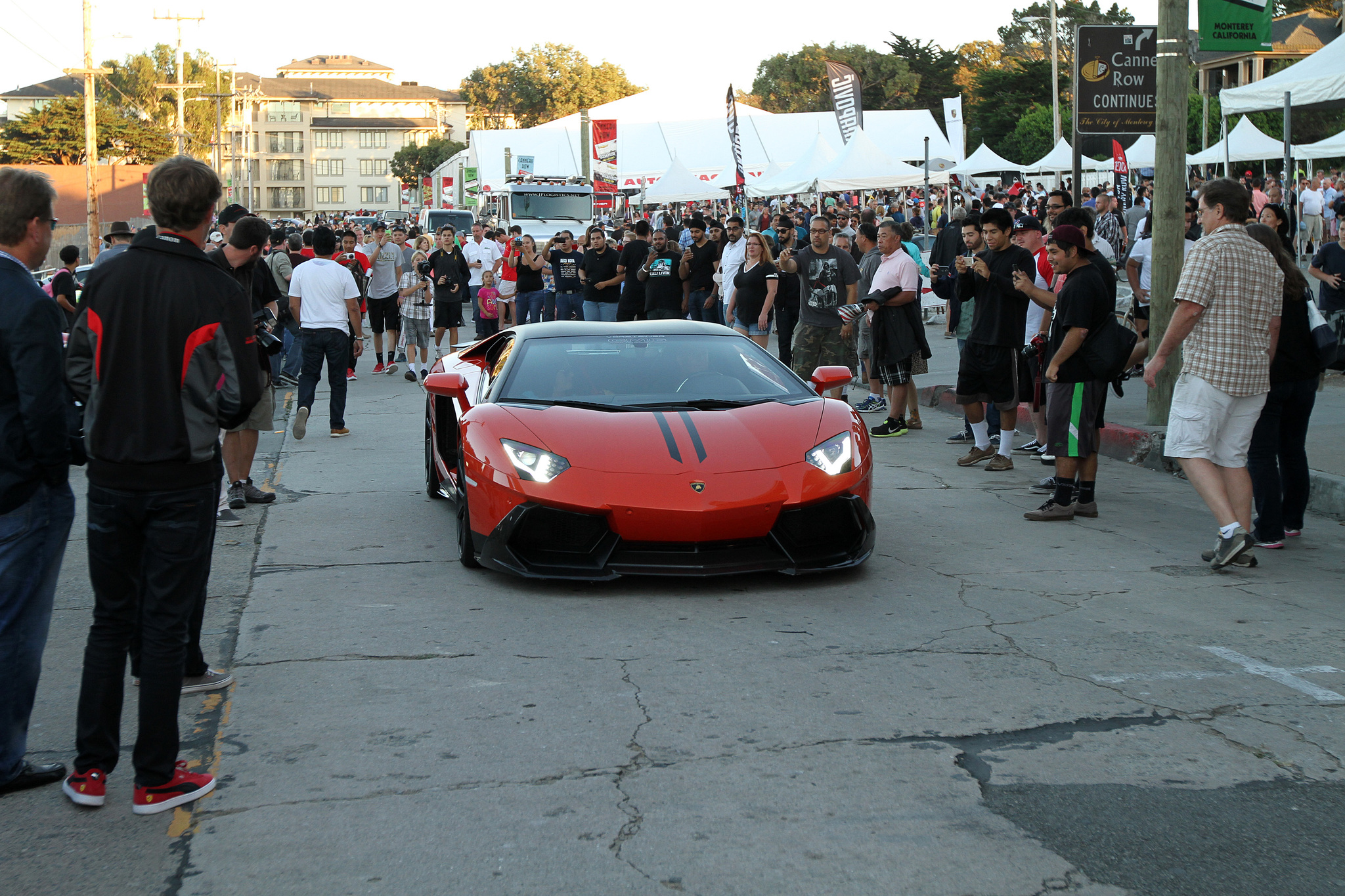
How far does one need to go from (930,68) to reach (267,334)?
80168mm

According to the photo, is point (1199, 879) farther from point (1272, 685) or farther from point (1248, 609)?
point (1248, 609)

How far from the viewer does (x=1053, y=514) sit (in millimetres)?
7500

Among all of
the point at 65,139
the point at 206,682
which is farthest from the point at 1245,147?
the point at 65,139

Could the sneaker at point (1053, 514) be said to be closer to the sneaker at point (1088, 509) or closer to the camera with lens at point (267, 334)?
the sneaker at point (1088, 509)

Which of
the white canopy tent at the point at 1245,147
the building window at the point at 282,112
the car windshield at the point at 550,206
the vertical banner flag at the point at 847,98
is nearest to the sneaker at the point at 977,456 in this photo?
the vertical banner flag at the point at 847,98

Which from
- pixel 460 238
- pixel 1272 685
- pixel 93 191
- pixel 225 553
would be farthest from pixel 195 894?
pixel 93 191

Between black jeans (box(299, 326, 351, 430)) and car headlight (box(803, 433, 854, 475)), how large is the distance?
5.99 metres

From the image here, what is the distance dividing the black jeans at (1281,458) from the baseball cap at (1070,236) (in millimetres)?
1443

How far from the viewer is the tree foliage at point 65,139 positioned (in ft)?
247

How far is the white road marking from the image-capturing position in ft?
14.4

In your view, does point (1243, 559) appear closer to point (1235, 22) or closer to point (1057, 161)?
point (1235, 22)

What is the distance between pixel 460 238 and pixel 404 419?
942 centimetres

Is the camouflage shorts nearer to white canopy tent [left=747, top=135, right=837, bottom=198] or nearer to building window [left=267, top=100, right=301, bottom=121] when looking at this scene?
white canopy tent [left=747, top=135, right=837, bottom=198]

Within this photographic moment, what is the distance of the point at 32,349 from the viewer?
346 cm
